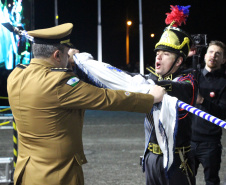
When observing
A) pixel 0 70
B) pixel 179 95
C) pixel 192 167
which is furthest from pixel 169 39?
pixel 0 70

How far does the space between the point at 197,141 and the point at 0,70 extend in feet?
36.0

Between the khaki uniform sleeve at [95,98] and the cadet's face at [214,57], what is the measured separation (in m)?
2.59

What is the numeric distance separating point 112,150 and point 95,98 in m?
5.86

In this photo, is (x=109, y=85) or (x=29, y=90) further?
(x=109, y=85)

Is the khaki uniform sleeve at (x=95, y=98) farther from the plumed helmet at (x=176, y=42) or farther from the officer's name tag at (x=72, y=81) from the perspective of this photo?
the plumed helmet at (x=176, y=42)

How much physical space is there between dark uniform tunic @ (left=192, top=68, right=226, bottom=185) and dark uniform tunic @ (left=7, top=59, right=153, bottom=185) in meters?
2.12

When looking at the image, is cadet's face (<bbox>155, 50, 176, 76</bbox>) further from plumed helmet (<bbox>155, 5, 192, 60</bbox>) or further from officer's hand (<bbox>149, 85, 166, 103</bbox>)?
officer's hand (<bbox>149, 85, 166, 103</bbox>)

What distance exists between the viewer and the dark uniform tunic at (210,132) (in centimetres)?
469

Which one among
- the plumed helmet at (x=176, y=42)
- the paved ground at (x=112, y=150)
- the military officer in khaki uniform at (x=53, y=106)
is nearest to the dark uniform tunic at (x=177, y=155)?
the plumed helmet at (x=176, y=42)

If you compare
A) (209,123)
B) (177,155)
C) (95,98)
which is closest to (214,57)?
(209,123)

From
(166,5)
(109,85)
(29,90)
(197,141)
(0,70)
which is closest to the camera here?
(29,90)

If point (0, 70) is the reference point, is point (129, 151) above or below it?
below

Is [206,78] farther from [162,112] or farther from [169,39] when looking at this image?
[162,112]

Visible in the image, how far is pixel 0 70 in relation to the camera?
14344mm
